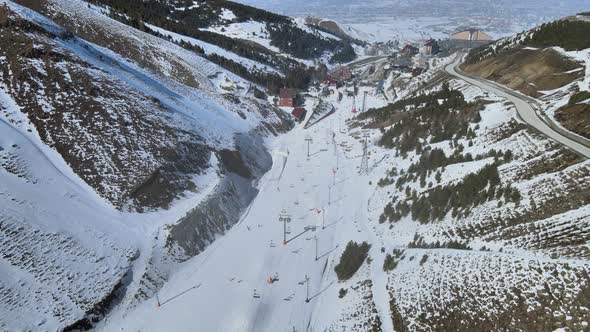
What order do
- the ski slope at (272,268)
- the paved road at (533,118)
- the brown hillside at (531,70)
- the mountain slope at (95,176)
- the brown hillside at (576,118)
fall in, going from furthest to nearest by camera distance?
1. the brown hillside at (531,70)
2. the brown hillside at (576,118)
3. the paved road at (533,118)
4. the ski slope at (272,268)
5. the mountain slope at (95,176)

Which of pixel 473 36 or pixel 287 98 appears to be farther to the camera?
pixel 473 36

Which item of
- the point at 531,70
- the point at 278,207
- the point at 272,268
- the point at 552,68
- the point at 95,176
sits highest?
the point at 552,68

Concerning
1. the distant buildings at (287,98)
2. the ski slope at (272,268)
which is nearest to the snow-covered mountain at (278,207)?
the ski slope at (272,268)

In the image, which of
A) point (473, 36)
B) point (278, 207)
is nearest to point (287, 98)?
point (278, 207)

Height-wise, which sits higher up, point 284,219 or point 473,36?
point 473,36

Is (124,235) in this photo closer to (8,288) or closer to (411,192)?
(8,288)

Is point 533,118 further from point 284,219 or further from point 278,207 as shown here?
point 278,207

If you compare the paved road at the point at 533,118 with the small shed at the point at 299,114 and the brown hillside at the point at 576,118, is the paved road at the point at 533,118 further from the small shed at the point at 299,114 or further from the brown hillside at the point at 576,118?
the small shed at the point at 299,114
